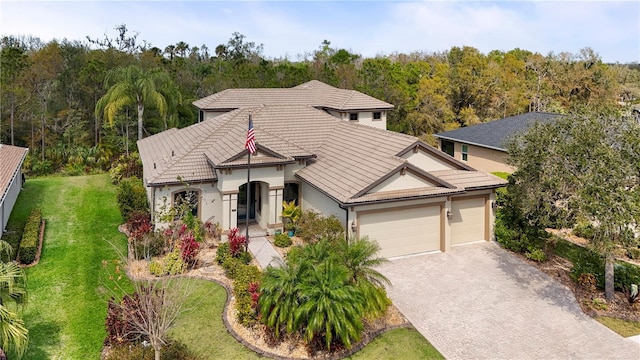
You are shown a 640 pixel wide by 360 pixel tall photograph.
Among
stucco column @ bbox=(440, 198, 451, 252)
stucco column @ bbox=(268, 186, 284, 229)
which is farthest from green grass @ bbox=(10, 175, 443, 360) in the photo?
stucco column @ bbox=(440, 198, 451, 252)

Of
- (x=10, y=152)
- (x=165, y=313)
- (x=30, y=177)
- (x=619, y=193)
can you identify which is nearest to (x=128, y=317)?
(x=165, y=313)

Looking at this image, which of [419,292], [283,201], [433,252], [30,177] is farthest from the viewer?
[30,177]

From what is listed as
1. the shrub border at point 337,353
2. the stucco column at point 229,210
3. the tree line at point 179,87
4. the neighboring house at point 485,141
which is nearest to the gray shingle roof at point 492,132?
the neighboring house at point 485,141

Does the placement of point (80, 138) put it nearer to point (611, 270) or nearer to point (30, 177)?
point (30, 177)

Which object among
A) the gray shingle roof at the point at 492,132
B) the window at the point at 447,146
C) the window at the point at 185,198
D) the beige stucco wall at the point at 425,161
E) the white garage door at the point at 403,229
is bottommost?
the white garage door at the point at 403,229

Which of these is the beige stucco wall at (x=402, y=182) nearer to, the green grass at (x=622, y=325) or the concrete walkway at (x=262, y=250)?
the concrete walkway at (x=262, y=250)
